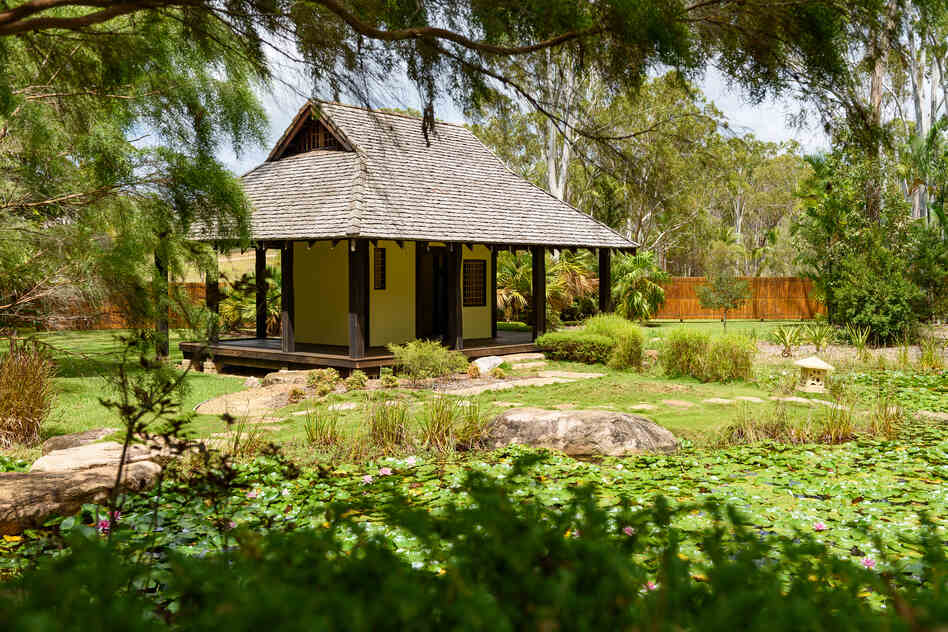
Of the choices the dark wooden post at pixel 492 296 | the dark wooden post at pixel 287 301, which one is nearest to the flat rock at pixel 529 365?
the dark wooden post at pixel 492 296

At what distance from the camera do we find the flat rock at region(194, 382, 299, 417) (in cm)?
1027

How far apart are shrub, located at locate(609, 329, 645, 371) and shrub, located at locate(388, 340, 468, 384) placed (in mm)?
3265

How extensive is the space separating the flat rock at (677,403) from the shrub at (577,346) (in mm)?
4633

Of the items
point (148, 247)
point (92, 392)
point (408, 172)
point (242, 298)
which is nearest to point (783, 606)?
point (148, 247)

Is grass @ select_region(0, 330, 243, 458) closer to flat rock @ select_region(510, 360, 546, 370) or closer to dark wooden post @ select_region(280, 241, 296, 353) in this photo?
dark wooden post @ select_region(280, 241, 296, 353)

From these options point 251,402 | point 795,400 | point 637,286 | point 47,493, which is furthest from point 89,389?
point 637,286

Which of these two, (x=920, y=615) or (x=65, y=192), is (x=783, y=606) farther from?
(x=65, y=192)

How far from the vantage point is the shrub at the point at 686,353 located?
42.5 feet

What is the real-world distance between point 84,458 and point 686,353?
9851 mm

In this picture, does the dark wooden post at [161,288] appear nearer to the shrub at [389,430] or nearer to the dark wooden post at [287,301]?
the shrub at [389,430]

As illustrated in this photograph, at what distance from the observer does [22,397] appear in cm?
820

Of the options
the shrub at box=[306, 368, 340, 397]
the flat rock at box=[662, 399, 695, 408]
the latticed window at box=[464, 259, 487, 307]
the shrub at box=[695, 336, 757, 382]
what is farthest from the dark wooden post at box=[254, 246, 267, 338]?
the flat rock at box=[662, 399, 695, 408]

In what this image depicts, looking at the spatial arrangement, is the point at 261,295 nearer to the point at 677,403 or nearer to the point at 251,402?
the point at 251,402

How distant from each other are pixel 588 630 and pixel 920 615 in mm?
Answer: 687
